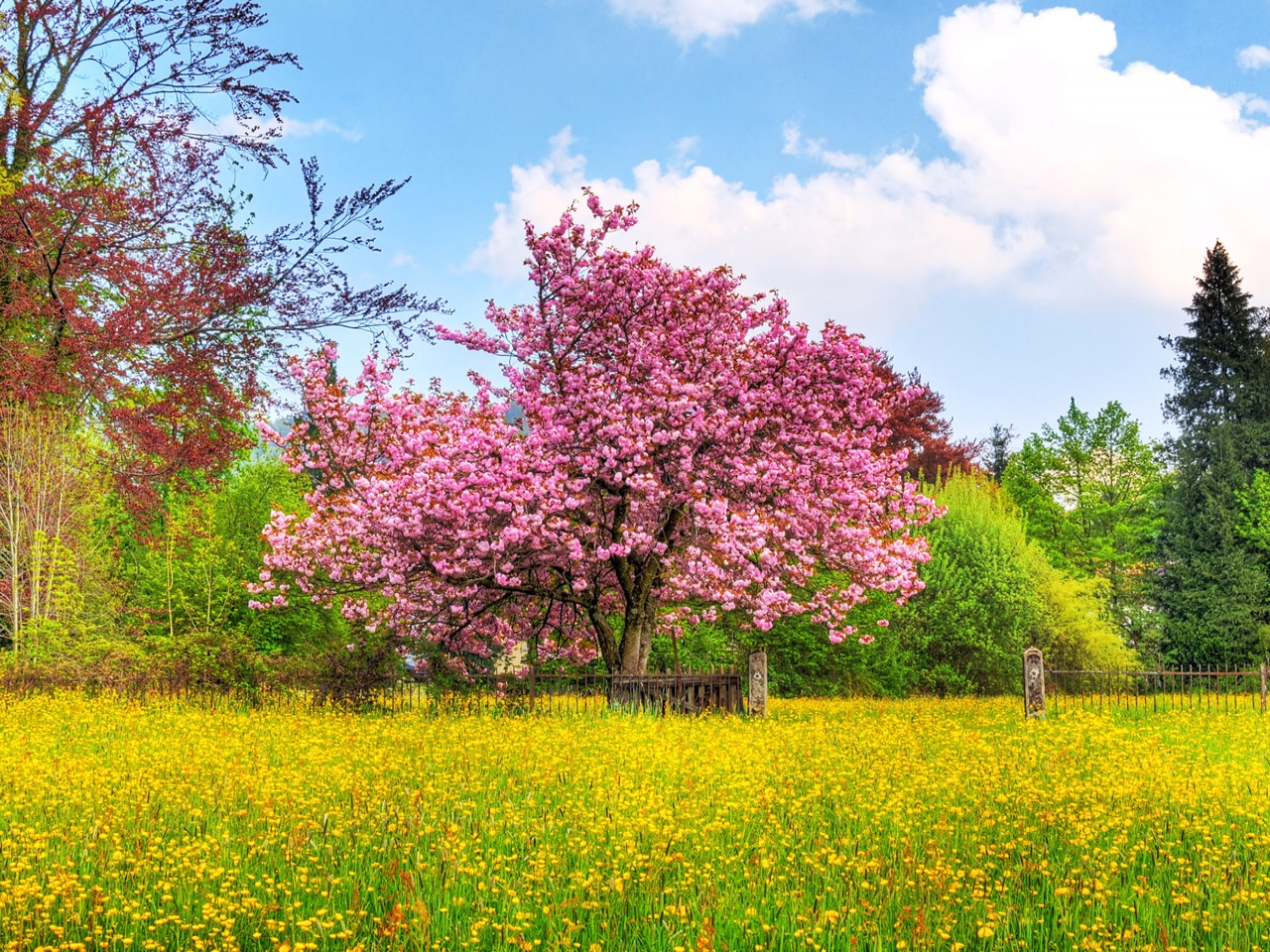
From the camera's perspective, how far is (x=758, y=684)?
17.9 m

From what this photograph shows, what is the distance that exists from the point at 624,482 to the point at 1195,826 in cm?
1030

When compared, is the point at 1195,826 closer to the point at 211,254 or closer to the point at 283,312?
the point at 283,312

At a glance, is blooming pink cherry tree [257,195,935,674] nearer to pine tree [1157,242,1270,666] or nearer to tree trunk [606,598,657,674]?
tree trunk [606,598,657,674]

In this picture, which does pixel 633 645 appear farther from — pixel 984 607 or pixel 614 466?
pixel 984 607

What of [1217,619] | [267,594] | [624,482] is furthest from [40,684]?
[1217,619]

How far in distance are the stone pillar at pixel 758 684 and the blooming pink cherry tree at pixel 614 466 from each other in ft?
3.06

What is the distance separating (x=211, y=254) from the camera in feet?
44.5

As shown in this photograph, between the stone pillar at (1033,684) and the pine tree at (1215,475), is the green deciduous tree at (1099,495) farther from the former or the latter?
the stone pillar at (1033,684)

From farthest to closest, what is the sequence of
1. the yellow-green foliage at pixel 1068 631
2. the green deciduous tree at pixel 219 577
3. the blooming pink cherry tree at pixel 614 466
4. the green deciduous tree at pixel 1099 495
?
1. the green deciduous tree at pixel 1099 495
2. the yellow-green foliage at pixel 1068 631
3. the green deciduous tree at pixel 219 577
4. the blooming pink cherry tree at pixel 614 466

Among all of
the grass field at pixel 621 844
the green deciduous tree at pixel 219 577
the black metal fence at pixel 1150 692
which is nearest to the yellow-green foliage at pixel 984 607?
the black metal fence at pixel 1150 692

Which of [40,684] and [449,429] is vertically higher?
[449,429]

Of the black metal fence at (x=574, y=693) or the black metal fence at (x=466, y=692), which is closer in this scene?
the black metal fence at (x=574, y=693)

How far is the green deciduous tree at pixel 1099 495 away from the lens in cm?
4369

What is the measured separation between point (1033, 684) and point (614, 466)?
920 centimetres
